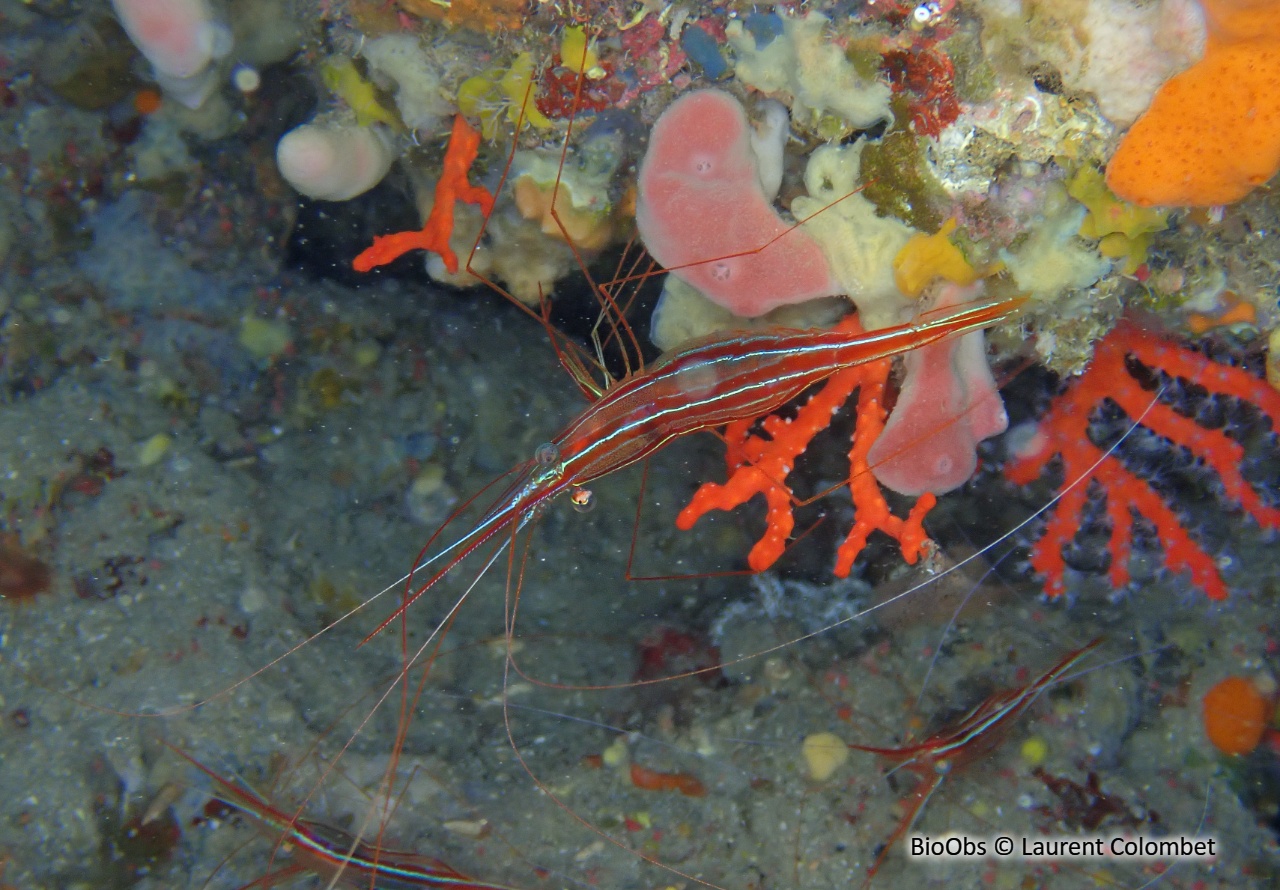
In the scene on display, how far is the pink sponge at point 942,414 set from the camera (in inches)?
119

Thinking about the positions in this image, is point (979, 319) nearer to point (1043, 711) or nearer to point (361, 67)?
point (1043, 711)

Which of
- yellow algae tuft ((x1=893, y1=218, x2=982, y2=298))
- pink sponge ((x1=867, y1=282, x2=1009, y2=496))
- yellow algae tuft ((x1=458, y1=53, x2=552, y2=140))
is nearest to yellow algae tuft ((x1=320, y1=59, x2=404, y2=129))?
yellow algae tuft ((x1=458, y1=53, x2=552, y2=140))

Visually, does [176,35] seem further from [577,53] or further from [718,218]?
[718,218]

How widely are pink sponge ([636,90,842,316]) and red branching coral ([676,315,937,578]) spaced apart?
0.54 m

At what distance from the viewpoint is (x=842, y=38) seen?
2465 millimetres

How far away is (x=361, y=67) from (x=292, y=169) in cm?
64

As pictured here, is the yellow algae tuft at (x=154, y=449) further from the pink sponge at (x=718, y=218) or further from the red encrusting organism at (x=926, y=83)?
the red encrusting organism at (x=926, y=83)

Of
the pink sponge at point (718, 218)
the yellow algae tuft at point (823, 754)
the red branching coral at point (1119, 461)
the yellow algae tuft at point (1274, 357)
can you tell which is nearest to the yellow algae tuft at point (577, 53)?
the pink sponge at point (718, 218)

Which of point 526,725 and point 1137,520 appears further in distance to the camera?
point 526,725

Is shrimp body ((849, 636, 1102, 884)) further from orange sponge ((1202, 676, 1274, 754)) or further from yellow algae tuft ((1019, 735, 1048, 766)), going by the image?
orange sponge ((1202, 676, 1274, 754))

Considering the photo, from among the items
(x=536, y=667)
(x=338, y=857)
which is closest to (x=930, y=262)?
(x=536, y=667)

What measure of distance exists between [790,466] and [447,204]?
2095mm

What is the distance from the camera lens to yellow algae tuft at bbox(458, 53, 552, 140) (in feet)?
9.95

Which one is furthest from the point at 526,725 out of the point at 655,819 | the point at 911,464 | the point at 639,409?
the point at 911,464
